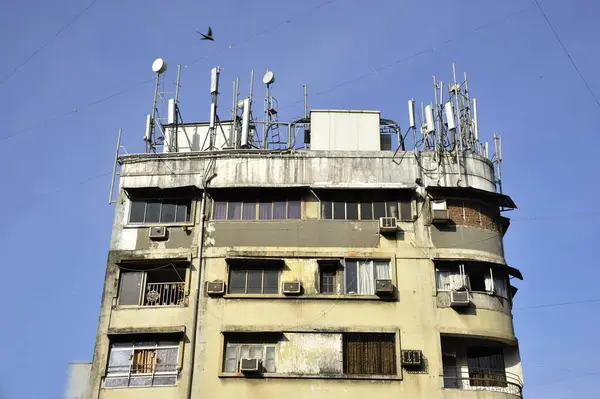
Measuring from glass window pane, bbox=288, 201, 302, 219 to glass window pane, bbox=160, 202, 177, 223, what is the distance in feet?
14.9

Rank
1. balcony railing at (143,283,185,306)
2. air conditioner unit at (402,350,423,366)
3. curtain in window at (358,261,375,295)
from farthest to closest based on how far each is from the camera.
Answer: balcony railing at (143,283,185,306) < curtain in window at (358,261,375,295) < air conditioner unit at (402,350,423,366)

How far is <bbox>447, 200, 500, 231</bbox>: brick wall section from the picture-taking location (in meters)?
26.0

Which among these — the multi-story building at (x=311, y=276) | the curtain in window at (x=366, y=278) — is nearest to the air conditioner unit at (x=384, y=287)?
the multi-story building at (x=311, y=276)

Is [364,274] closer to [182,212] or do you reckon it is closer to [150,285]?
[182,212]

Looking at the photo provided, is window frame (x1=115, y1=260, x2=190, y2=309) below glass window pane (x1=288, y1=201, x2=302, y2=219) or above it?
below

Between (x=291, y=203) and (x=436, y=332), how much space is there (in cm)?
726

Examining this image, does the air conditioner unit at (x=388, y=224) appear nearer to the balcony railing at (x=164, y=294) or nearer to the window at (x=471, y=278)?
the window at (x=471, y=278)

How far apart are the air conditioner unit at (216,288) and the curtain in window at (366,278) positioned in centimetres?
501

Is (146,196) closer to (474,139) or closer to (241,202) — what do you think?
(241,202)

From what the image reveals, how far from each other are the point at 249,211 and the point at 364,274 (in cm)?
506

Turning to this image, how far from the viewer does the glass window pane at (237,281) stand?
25311mm

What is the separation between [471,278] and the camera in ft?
84.7

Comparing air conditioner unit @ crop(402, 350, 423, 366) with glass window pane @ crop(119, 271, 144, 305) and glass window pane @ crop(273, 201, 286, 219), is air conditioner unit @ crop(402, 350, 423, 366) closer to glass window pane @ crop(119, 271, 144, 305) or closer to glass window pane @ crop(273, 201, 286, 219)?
glass window pane @ crop(273, 201, 286, 219)

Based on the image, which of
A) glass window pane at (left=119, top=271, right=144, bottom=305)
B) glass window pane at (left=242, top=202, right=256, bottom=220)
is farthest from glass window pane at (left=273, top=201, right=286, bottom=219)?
glass window pane at (left=119, top=271, right=144, bottom=305)
